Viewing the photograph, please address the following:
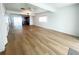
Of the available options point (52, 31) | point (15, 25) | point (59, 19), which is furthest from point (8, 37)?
point (59, 19)

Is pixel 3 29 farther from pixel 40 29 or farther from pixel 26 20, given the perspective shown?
pixel 40 29

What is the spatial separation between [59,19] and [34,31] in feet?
2.28

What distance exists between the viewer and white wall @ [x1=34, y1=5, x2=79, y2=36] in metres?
2.18

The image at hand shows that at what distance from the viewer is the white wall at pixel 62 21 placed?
7.14 ft

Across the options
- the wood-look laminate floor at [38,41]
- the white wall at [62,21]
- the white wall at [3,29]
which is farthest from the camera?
the white wall at [62,21]

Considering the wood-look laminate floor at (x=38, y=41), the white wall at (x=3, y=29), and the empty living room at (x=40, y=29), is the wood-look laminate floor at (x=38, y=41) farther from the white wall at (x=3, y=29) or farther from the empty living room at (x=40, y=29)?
the white wall at (x=3, y=29)

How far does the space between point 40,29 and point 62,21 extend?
58 centimetres

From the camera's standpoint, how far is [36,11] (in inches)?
83.5

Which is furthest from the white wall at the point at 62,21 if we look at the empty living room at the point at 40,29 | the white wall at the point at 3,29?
the white wall at the point at 3,29

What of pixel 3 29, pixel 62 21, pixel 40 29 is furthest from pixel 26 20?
pixel 62 21

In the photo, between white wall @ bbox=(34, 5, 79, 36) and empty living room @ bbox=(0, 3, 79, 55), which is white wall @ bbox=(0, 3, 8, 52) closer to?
empty living room @ bbox=(0, 3, 79, 55)

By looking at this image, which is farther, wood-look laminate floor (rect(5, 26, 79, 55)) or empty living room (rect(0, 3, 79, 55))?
wood-look laminate floor (rect(5, 26, 79, 55))

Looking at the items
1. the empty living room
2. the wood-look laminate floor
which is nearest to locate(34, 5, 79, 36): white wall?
the empty living room
